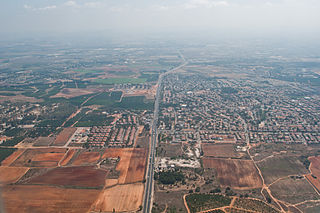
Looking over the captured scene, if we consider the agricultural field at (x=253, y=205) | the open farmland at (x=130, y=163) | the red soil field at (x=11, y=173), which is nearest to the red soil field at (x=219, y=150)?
the agricultural field at (x=253, y=205)

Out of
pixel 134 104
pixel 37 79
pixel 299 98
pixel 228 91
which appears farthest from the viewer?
pixel 37 79

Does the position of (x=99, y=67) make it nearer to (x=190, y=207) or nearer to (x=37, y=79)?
(x=37, y=79)

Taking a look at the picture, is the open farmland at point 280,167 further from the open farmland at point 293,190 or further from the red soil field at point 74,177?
the red soil field at point 74,177

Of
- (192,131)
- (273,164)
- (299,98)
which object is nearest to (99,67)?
(192,131)

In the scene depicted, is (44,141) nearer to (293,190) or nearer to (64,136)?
(64,136)

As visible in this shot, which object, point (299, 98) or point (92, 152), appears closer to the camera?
point (92, 152)
